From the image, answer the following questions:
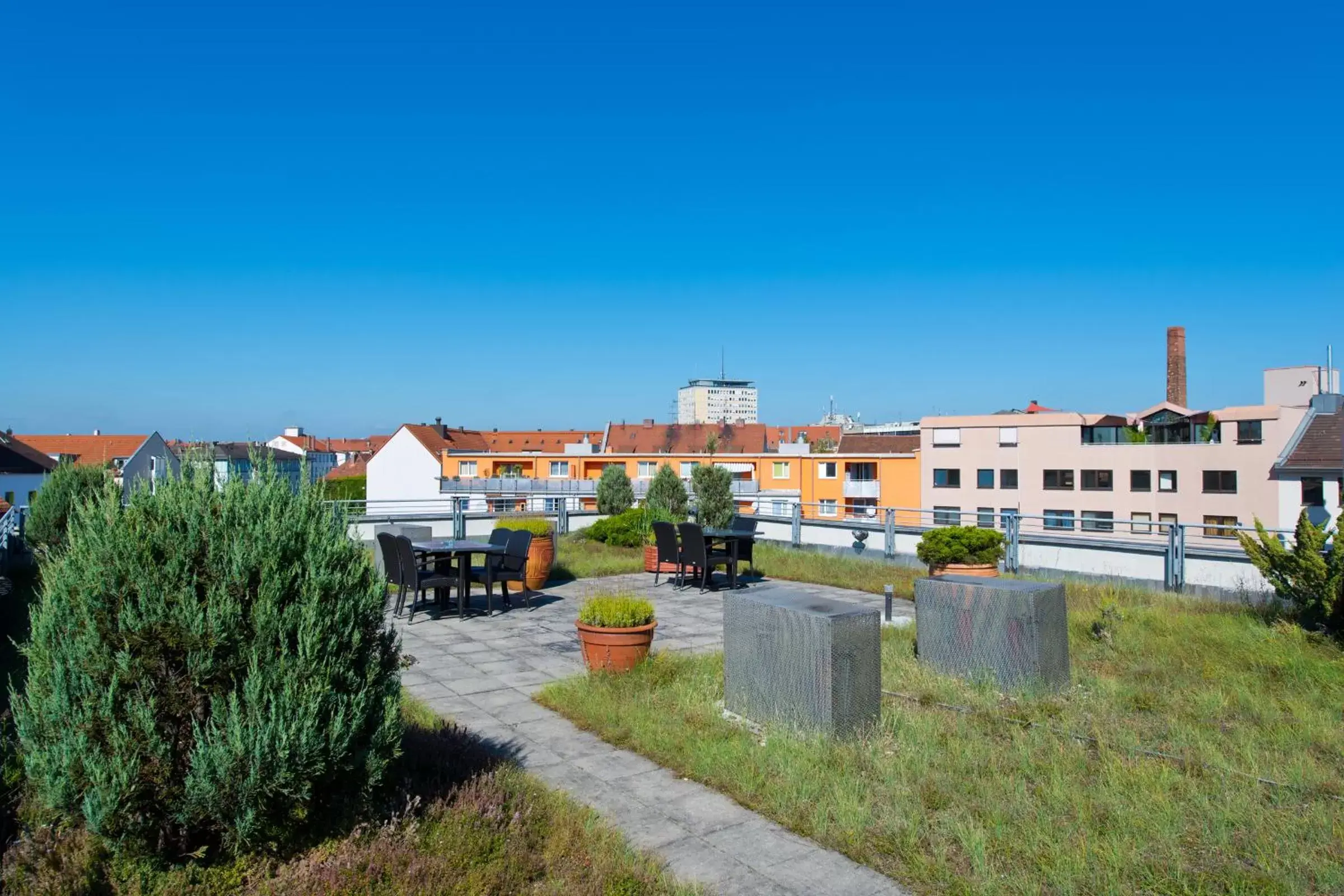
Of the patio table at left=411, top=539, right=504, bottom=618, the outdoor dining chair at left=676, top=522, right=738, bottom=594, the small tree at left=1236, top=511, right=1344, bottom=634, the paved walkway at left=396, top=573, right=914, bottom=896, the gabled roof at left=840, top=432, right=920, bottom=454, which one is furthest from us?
the gabled roof at left=840, top=432, right=920, bottom=454

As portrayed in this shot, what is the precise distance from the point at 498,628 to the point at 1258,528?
686cm

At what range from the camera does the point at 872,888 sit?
10.9ft

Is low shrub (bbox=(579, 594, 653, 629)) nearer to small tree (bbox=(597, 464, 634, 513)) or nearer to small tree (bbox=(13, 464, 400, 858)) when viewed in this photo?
small tree (bbox=(13, 464, 400, 858))

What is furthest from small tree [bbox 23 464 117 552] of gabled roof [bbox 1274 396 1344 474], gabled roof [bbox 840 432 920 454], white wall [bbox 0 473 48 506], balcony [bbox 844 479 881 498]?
gabled roof [bbox 840 432 920 454]

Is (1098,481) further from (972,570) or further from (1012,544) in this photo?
(972,570)

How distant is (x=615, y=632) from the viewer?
251 inches

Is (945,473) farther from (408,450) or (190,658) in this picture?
(190,658)

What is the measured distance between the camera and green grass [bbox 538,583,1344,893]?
3393 millimetres

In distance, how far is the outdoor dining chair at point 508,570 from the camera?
9.70 meters

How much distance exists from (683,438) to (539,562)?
55.0 meters

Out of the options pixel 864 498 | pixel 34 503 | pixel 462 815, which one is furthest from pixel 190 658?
pixel 864 498

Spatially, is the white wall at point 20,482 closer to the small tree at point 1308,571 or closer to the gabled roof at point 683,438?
the gabled roof at point 683,438

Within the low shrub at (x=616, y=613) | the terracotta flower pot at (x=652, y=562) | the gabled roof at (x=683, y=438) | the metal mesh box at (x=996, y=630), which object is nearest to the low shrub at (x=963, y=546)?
the terracotta flower pot at (x=652, y=562)

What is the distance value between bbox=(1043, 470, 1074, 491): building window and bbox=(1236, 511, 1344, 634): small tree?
40.9 meters
